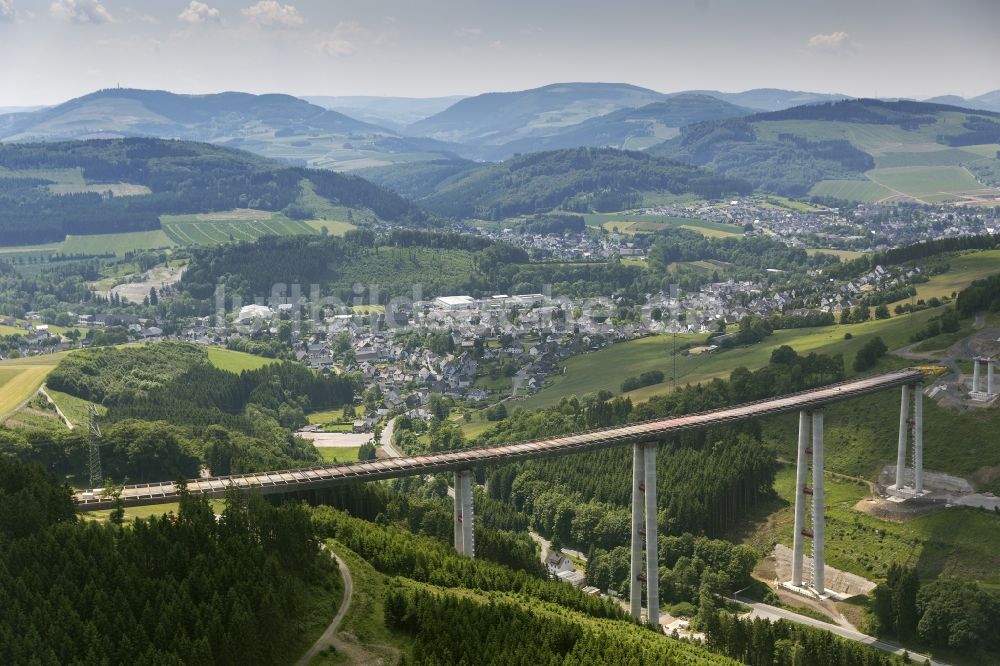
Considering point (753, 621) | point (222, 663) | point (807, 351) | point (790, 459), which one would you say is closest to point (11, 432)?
point (222, 663)

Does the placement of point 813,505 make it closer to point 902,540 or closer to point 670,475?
point 902,540

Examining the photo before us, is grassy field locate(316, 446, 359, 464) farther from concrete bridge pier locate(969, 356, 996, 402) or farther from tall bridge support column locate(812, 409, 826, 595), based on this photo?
concrete bridge pier locate(969, 356, 996, 402)

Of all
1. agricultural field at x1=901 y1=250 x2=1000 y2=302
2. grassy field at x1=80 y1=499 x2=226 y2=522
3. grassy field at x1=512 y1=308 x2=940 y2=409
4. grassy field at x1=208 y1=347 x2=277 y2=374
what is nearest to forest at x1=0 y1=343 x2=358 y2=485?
grassy field at x1=208 y1=347 x2=277 y2=374

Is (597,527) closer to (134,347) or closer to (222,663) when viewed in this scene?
Result: (222,663)

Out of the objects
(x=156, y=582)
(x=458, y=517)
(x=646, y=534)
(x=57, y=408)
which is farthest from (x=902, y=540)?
(x=57, y=408)

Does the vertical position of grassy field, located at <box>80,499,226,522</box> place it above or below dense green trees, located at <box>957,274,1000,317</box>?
below

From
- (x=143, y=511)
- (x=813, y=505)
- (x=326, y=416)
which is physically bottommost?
(x=326, y=416)
